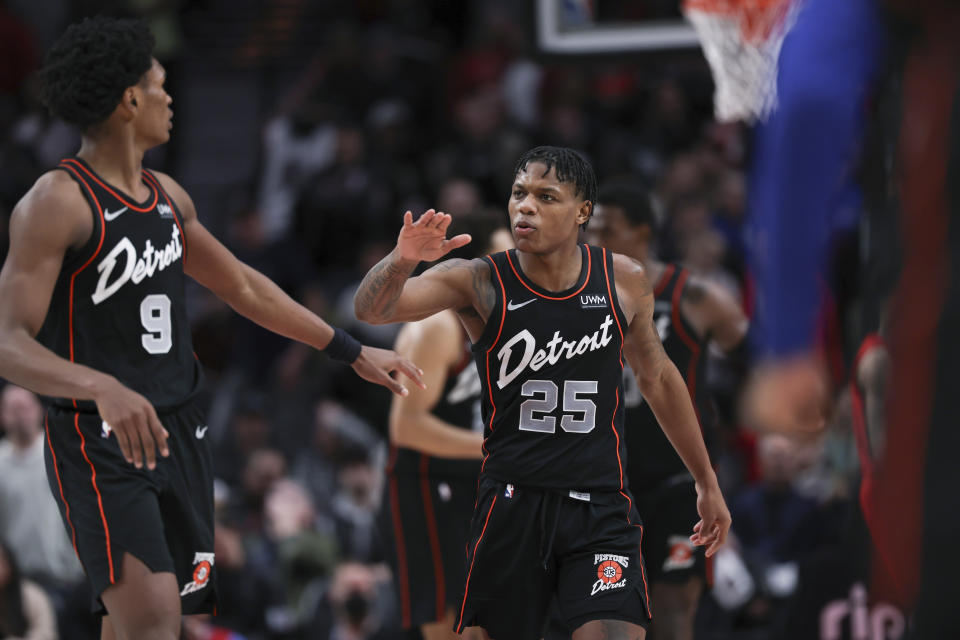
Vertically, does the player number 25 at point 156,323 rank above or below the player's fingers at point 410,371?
above

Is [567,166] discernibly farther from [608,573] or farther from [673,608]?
[673,608]

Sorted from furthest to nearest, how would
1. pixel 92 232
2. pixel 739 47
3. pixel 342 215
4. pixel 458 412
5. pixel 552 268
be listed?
pixel 342 215, pixel 739 47, pixel 458 412, pixel 552 268, pixel 92 232

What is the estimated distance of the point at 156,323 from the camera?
196 inches

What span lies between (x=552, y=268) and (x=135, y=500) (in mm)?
1712

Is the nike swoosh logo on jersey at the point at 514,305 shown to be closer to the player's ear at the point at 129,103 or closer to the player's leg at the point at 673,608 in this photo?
the player's ear at the point at 129,103

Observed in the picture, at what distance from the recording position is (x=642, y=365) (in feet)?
16.9

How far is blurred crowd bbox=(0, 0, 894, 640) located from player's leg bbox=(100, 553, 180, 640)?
236 cm

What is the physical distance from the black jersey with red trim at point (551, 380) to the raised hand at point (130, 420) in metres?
1.24

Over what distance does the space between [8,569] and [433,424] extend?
3795mm

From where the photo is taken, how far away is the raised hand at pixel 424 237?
4562 mm

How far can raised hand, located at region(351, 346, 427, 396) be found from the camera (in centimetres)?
533

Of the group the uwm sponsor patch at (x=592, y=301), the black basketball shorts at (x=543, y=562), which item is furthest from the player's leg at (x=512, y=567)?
the uwm sponsor patch at (x=592, y=301)

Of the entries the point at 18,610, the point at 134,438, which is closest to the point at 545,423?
the point at 134,438

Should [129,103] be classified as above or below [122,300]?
above
